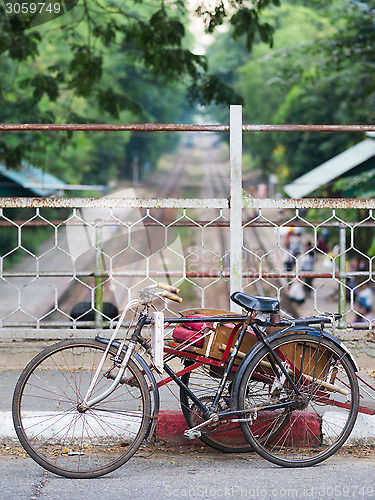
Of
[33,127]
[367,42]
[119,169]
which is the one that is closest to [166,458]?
[33,127]

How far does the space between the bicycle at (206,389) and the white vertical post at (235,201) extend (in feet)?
3.28

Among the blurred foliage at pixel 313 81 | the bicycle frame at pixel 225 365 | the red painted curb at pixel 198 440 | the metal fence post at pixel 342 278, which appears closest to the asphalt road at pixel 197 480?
the red painted curb at pixel 198 440

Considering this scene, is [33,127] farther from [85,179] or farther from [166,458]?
[85,179]

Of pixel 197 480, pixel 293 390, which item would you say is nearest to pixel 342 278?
pixel 293 390

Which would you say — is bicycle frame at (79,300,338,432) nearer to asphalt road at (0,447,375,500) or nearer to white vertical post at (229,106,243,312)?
asphalt road at (0,447,375,500)

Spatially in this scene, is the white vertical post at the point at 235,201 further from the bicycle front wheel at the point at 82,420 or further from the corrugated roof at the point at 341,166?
the corrugated roof at the point at 341,166

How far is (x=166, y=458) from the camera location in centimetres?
414

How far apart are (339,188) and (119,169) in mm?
42675

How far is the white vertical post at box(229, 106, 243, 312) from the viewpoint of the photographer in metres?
4.98

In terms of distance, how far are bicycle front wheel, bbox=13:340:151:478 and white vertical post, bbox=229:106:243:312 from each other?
1.20m

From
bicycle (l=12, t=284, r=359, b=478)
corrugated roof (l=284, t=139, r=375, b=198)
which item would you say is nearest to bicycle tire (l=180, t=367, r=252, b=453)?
bicycle (l=12, t=284, r=359, b=478)

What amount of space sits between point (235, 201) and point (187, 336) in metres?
1.40

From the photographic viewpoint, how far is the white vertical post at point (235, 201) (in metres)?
4.98

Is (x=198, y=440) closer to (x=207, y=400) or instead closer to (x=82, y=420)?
(x=207, y=400)
